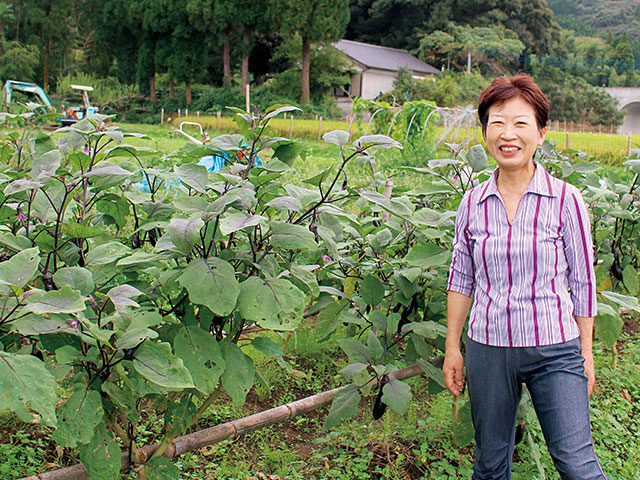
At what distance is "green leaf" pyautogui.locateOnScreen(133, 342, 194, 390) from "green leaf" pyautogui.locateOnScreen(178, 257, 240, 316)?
0.11m

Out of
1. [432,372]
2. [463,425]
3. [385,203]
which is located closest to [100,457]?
[385,203]

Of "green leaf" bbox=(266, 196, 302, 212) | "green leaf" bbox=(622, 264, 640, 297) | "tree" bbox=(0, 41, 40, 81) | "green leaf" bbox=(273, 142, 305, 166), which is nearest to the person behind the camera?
"green leaf" bbox=(266, 196, 302, 212)

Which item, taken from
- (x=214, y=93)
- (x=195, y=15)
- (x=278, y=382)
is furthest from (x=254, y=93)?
(x=278, y=382)

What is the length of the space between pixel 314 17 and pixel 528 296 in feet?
74.6

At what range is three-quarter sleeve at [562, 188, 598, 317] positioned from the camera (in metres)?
1.37

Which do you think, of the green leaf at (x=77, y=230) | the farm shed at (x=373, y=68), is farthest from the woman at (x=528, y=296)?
the farm shed at (x=373, y=68)

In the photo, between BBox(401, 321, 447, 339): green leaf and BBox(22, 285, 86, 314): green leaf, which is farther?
BBox(401, 321, 447, 339): green leaf

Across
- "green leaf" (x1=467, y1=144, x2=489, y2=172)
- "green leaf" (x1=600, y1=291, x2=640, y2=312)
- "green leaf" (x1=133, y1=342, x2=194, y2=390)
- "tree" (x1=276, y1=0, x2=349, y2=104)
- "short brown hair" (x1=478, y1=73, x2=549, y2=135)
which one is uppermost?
"tree" (x1=276, y1=0, x2=349, y2=104)

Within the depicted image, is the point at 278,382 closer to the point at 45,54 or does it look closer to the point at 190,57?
the point at 190,57

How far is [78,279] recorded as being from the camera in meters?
1.17

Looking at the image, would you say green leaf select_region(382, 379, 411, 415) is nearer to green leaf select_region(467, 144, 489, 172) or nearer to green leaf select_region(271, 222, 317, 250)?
green leaf select_region(271, 222, 317, 250)

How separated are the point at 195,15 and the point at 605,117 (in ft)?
86.0

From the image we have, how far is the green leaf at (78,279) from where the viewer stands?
45.6 inches

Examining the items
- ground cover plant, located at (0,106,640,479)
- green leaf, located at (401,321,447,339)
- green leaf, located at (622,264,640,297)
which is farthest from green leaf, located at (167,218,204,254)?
green leaf, located at (622,264,640,297)
